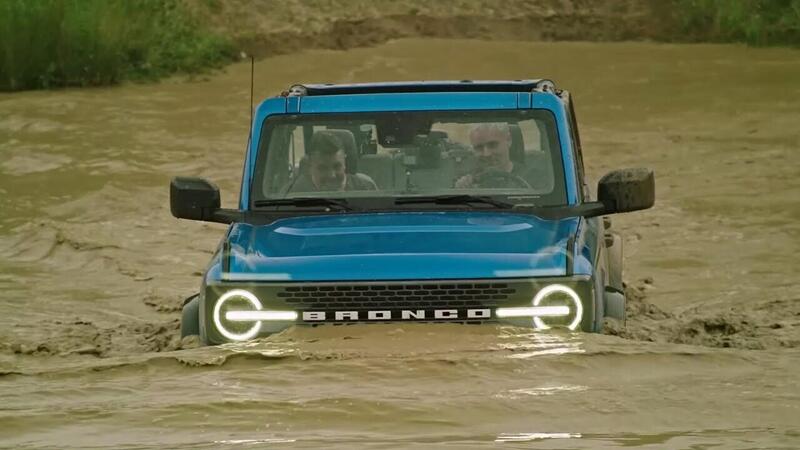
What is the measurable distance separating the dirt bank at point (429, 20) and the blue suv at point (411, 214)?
66.1 feet

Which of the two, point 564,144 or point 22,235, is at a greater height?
point 564,144

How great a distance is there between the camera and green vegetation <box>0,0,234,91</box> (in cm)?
2353

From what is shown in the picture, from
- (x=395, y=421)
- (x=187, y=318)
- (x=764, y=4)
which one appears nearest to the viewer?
(x=395, y=421)

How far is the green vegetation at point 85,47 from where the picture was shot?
77.2 feet

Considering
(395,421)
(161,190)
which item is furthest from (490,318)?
(161,190)

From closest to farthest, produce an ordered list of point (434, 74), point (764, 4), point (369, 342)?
1. point (369, 342)
2. point (434, 74)
3. point (764, 4)

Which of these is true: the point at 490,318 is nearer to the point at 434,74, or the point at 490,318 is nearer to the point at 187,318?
the point at 187,318

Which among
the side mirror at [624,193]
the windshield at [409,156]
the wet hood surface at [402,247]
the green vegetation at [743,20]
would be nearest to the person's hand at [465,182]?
the windshield at [409,156]

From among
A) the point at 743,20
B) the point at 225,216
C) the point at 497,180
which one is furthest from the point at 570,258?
the point at 743,20

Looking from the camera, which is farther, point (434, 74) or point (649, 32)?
point (649, 32)

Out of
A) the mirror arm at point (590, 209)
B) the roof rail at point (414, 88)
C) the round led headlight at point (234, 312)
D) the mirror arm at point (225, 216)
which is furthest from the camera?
the roof rail at point (414, 88)

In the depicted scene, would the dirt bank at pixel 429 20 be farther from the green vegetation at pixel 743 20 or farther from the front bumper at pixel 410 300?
the front bumper at pixel 410 300

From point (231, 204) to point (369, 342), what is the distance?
30.6 ft

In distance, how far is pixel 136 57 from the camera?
25.6m
